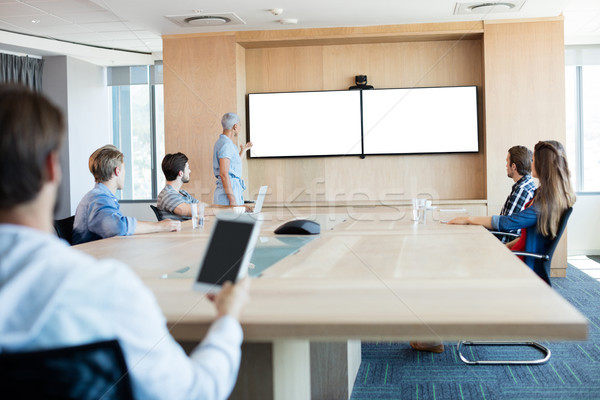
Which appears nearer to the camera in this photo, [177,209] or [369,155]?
[177,209]

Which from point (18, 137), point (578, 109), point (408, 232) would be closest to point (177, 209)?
point (408, 232)

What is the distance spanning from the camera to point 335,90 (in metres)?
6.04

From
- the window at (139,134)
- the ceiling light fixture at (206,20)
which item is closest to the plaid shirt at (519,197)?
the ceiling light fixture at (206,20)

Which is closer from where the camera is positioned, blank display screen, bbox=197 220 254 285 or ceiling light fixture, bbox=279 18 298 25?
blank display screen, bbox=197 220 254 285

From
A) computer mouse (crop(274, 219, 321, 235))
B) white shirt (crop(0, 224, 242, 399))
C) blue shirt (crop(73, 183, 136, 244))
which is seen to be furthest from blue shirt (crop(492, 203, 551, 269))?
white shirt (crop(0, 224, 242, 399))

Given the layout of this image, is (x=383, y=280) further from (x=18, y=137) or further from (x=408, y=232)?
(x=408, y=232)

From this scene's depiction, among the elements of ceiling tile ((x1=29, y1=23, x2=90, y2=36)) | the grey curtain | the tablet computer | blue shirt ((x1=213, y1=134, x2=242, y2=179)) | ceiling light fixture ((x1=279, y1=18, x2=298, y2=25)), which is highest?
ceiling tile ((x1=29, y1=23, x2=90, y2=36))

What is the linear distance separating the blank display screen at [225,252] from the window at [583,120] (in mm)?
6470

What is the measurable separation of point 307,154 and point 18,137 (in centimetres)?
539

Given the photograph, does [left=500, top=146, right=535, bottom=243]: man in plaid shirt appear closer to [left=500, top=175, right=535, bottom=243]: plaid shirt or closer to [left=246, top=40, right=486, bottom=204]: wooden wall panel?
[left=500, top=175, right=535, bottom=243]: plaid shirt

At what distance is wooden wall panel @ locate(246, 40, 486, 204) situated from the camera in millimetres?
5910

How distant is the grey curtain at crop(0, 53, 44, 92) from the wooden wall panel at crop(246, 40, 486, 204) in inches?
112

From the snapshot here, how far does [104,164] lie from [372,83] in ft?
12.3

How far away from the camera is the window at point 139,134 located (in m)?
8.07
